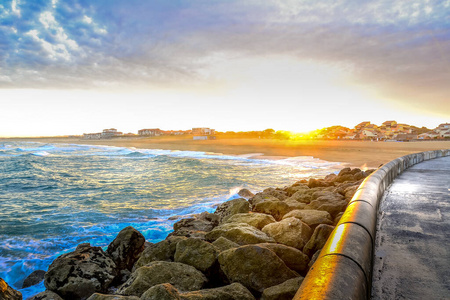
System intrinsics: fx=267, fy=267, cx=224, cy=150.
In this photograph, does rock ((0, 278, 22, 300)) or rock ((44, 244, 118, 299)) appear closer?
rock ((0, 278, 22, 300))

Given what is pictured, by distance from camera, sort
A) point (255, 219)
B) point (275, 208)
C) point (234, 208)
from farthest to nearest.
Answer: point (234, 208) < point (275, 208) < point (255, 219)

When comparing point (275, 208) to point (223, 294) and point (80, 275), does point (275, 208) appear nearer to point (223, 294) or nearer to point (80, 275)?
point (223, 294)

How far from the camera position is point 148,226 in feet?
26.8

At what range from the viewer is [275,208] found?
6.37 meters

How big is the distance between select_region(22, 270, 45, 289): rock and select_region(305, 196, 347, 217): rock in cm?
565

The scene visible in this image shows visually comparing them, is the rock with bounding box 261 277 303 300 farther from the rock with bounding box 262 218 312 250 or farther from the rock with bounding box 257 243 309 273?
the rock with bounding box 262 218 312 250

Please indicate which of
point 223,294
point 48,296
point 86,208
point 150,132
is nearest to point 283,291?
point 223,294

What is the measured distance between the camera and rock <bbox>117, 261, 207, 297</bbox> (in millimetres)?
3137

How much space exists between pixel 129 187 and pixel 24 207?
4.88 m

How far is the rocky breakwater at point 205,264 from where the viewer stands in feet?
9.46

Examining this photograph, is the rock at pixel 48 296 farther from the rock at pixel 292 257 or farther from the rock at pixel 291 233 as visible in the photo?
the rock at pixel 291 233

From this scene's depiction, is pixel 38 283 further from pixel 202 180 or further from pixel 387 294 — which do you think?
pixel 202 180

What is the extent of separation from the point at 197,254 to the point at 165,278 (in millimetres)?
561

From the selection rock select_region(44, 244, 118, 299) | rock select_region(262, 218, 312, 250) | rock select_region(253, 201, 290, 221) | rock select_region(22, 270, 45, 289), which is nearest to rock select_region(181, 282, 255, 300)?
rock select_region(262, 218, 312, 250)
